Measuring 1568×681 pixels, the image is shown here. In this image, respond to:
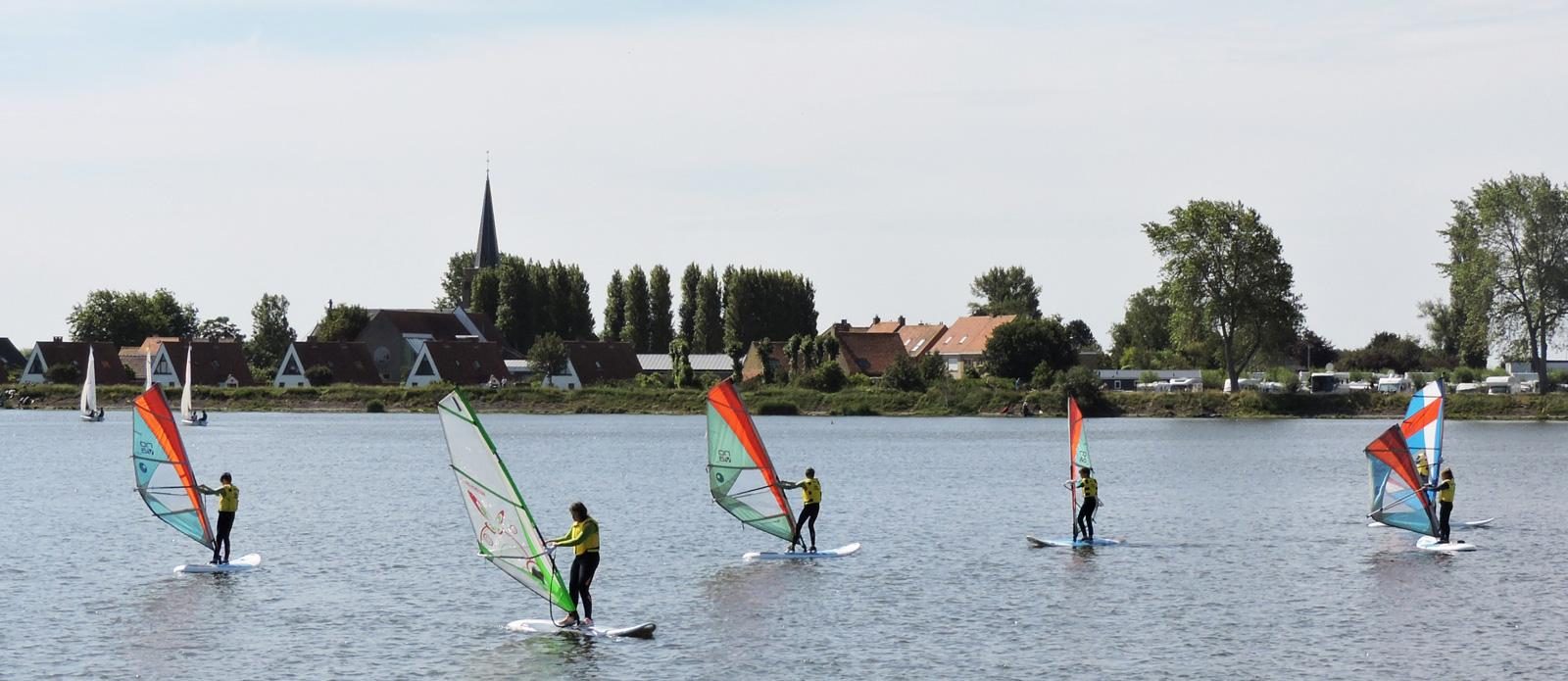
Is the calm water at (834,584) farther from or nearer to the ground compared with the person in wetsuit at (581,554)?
nearer to the ground

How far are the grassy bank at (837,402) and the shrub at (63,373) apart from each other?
2501 millimetres

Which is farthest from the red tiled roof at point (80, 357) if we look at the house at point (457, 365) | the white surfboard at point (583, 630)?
the white surfboard at point (583, 630)

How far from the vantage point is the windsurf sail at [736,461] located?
30828 millimetres

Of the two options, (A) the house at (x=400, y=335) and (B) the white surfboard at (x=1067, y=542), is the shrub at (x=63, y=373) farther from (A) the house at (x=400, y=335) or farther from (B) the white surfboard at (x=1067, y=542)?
(B) the white surfboard at (x=1067, y=542)

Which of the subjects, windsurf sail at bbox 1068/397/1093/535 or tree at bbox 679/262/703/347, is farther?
tree at bbox 679/262/703/347

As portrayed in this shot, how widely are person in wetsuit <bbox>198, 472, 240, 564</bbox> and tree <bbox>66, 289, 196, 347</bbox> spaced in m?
130

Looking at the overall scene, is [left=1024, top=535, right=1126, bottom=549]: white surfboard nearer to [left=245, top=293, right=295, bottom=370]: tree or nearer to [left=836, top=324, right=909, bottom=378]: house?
[left=836, top=324, right=909, bottom=378]: house

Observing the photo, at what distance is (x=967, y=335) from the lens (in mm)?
135000

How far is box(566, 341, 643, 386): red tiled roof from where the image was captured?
127500 millimetres

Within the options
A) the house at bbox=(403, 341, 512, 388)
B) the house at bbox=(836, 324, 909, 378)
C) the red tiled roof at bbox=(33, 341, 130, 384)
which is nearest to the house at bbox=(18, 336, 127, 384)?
the red tiled roof at bbox=(33, 341, 130, 384)

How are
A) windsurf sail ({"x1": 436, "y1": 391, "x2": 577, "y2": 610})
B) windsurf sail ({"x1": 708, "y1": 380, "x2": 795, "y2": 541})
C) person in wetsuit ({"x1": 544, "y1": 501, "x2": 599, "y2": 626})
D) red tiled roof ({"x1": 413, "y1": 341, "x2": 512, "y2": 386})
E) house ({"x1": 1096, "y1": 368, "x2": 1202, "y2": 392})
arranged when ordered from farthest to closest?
red tiled roof ({"x1": 413, "y1": 341, "x2": 512, "y2": 386})
house ({"x1": 1096, "y1": 368, "x2": 1202, "y2": 392})
windsurf sail ({"x1": 708, "y1": 380, "x2": 795, "y2": 541})
person in wetsuit ({"x1": 544, "y1": 501, "x2": 599, "y2": 626})
windsurf sail ({"x1": 436, "y1": 391, "x2": 577, "y2": 610})

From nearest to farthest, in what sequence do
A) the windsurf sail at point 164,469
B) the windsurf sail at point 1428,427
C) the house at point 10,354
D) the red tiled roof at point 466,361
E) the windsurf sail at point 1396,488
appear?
the windsurf sail at point 164,469
the windsurf sail at point 1396,488
the windsurf sail at point 1428,427
the red tiled roof at point 466,361
the house at point 10,354

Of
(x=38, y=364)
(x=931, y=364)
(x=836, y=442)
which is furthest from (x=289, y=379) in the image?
(x=836, y=442)

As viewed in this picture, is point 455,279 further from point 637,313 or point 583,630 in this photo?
point 583,630
